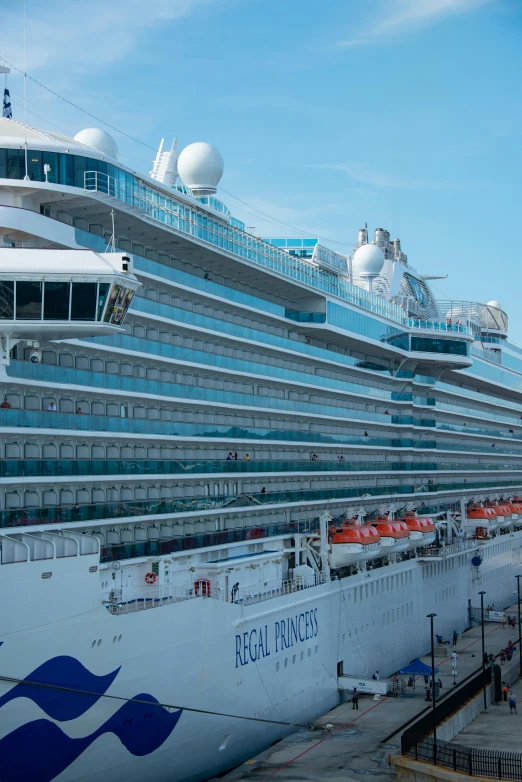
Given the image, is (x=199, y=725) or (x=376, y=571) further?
(x=376, y=571)

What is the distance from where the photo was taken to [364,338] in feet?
132

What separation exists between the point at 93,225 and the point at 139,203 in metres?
1.26

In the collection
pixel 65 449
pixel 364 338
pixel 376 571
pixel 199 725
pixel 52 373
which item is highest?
pixel 364 338

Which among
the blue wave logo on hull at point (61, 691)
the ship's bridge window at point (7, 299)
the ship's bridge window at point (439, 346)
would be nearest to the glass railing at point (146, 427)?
the ship's bridge window at point (7, 299)

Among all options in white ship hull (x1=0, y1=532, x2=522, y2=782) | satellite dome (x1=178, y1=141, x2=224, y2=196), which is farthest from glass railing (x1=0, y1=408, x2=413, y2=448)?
satellite dome (x1=178, y1=141, x2=224, y2=196)

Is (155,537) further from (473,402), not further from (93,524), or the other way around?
(473,402)

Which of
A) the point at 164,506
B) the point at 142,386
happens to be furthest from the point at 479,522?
the point at 142,386

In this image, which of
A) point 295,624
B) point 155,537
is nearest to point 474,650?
point 295,624

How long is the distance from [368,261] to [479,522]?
49.6 feet

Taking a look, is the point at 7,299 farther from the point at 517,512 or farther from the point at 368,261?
the point at 517,512

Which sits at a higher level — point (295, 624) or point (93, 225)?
point (93, 225)

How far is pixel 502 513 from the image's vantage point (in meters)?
54.3

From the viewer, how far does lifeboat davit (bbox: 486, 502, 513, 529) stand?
2108 inches

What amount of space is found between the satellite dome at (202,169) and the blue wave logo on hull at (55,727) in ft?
55.3
